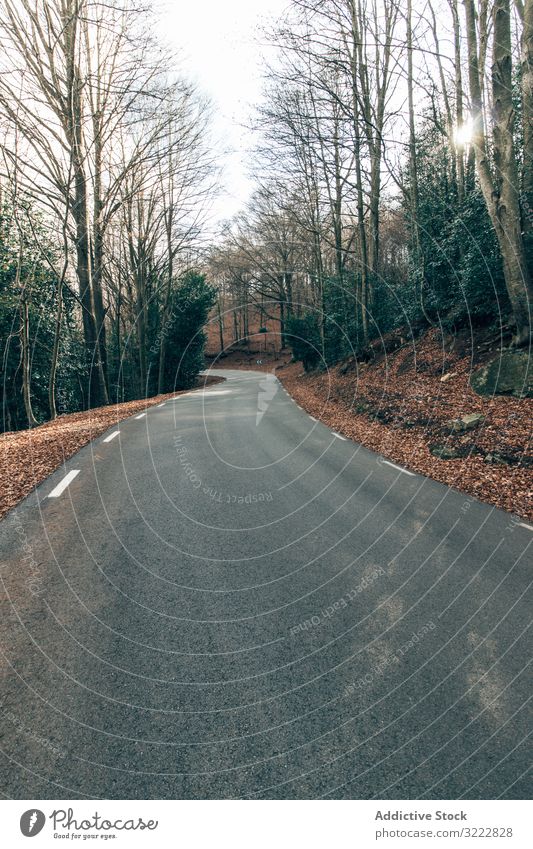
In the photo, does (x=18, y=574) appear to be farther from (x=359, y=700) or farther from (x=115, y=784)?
(x=359, y=700)

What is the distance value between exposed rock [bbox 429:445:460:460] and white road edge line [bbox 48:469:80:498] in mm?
6402

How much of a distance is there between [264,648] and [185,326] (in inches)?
1245

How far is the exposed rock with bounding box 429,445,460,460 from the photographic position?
8423mm

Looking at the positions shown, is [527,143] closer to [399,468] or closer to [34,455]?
[399,468]

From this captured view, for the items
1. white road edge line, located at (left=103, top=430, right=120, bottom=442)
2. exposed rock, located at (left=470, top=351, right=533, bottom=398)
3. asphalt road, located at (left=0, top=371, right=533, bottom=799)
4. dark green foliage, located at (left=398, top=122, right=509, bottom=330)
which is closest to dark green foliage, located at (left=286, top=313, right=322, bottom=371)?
dark green foliage, located at (left=398, top=122, right=509, bottom=330)

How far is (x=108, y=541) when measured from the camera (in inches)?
195

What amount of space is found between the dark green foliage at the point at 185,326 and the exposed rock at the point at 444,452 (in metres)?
24.7

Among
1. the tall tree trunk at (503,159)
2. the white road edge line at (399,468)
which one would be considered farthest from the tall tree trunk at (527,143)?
the white road edge line at (399,468)

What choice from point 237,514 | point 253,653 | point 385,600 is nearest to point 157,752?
point 253,653

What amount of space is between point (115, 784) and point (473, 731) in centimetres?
185

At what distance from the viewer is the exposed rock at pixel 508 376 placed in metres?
9.77

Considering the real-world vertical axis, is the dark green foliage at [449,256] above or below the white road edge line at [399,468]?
above

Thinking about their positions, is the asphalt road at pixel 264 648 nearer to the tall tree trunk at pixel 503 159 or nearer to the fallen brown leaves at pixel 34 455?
the fallen brown leaves at pixel 34 455

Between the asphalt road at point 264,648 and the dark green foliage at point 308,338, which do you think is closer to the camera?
the asphalt road at point 264,648
